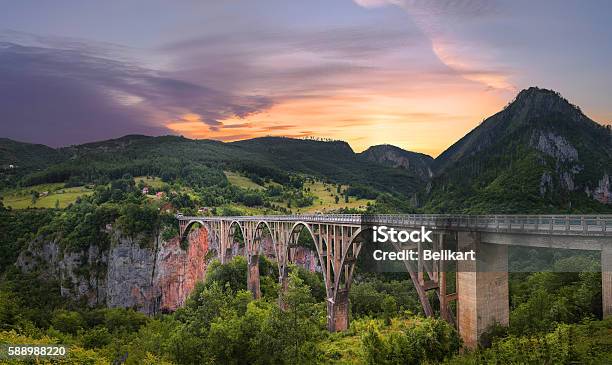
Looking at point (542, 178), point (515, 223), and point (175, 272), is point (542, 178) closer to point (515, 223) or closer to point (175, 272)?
point (175, 272)

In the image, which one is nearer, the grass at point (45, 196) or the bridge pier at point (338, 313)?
the bridge pier at point (338, 313)

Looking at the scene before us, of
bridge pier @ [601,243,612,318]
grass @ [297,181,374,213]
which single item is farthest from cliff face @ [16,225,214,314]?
bridge pier @ [601,243,612,318]

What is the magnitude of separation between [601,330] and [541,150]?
191 meters

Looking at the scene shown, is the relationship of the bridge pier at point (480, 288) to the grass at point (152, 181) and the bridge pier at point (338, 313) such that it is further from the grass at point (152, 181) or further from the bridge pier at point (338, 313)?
the grass at point (152, 181)

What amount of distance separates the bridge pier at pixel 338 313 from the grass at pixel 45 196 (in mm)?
133728

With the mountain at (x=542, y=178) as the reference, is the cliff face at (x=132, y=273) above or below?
below

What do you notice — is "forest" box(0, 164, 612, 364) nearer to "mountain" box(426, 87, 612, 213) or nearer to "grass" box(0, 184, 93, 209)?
"grass" box(0, 184, 93, 209)

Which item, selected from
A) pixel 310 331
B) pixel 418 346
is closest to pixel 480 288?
pixel 418 346

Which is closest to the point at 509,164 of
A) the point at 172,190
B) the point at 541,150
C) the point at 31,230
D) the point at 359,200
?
the point at 541,150

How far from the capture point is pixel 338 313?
4191 cm

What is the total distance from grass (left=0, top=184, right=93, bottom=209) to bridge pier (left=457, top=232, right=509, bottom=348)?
152 metres

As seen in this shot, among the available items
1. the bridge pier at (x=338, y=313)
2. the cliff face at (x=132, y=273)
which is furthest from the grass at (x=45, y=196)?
the bridge pier at (x=338, y=313)

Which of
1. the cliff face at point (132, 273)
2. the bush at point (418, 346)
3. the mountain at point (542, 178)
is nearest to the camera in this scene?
the bush at point (418, 346)

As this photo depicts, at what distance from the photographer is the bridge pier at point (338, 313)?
136 ft
